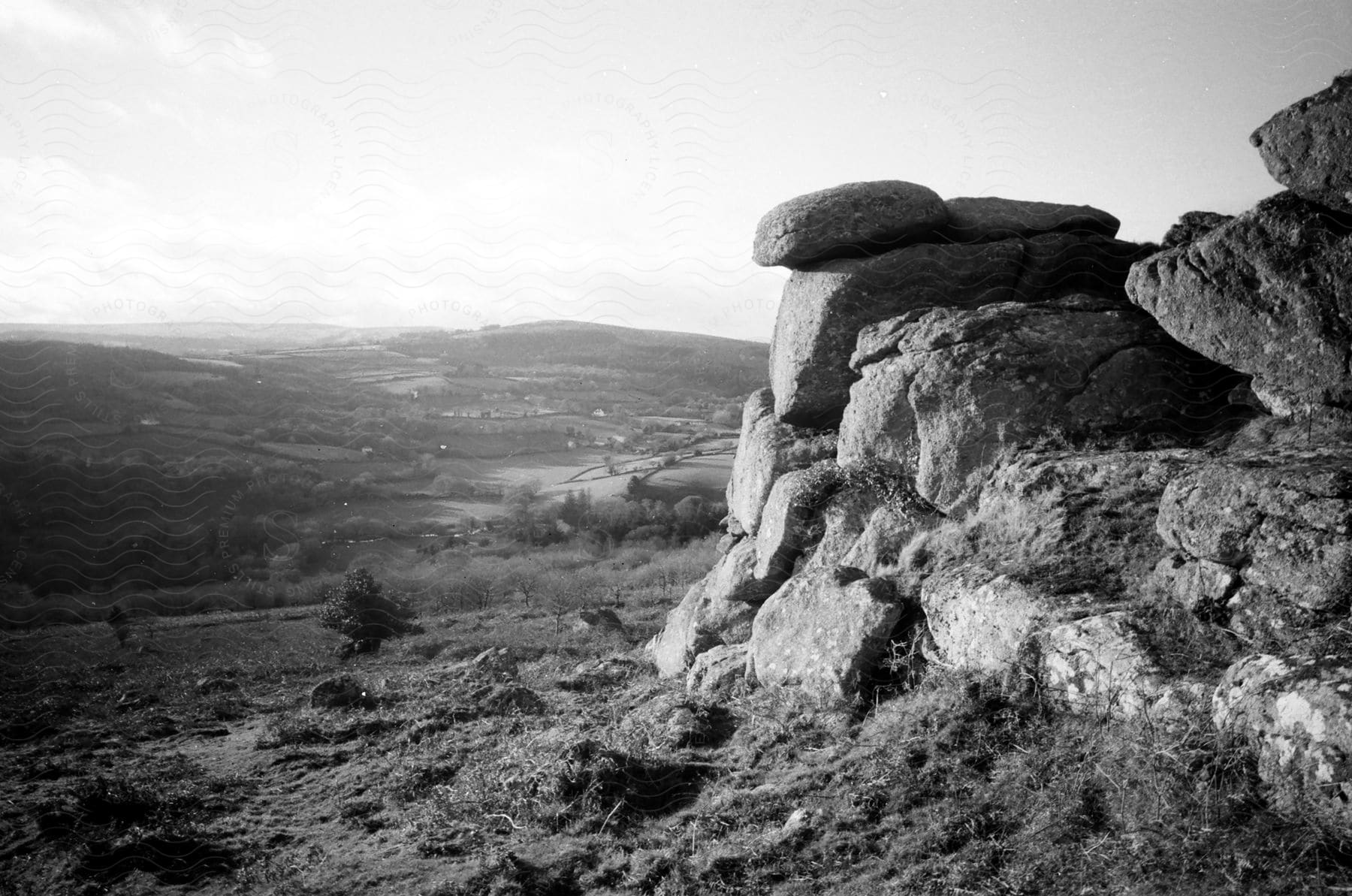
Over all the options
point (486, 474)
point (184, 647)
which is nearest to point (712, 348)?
point (486, 474)

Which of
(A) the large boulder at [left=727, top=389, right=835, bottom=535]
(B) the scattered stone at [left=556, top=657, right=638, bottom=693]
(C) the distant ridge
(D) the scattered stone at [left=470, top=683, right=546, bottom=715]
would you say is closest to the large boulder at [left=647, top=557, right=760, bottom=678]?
(B) the scattered stone at [left=556, top=657, right=638, bottom=693]

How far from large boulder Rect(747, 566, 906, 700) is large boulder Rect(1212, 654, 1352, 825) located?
10.9ft

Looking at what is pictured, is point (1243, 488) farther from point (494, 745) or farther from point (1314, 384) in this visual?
point (494, 745)

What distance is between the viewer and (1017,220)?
1234 centimetres

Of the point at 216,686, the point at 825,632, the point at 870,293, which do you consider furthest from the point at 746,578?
the point at 216,686

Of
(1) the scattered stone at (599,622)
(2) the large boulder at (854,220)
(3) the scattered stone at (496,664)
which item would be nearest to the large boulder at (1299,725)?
(2) the large boulder at (854,220)

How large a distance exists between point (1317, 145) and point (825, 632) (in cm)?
709

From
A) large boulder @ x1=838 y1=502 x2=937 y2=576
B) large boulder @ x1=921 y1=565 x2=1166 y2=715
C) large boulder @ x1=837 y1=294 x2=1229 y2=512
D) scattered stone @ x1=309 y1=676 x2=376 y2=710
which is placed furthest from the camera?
scattered stone @ x1=309 y1=676 x2=376 y2=710

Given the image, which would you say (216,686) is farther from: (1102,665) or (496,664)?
(1102,665)

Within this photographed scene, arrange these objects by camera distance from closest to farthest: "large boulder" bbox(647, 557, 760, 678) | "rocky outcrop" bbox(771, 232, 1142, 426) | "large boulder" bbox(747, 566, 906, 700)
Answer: "large boulder" bbox(747, 566, 906, 700) → "rocky outcrop" bbox(771, 232, 1142, 426) → "large boulder" bbox(647, 557, 760, 678)

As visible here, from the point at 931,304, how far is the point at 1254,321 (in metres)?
4.25

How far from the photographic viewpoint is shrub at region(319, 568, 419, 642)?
19.5 metres

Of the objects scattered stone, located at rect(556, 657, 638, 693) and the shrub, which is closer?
scattered stone, located at rect(556, 657, 638, 693)

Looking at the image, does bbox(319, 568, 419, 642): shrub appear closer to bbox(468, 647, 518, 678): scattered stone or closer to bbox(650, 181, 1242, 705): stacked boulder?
bbox(468, 647, 518, 678): scattered stone
